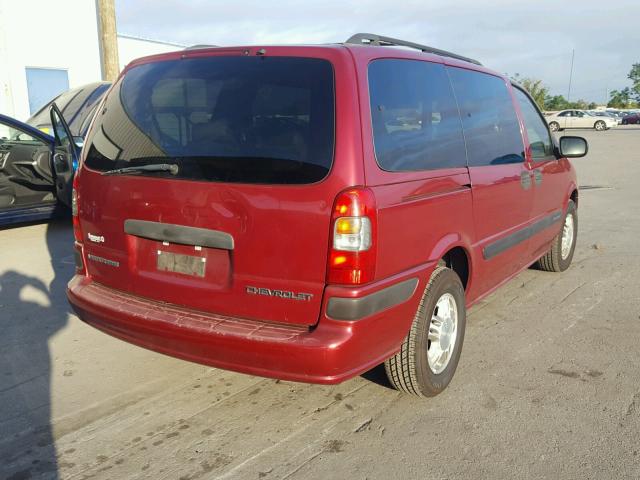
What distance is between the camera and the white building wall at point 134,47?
17469 mm

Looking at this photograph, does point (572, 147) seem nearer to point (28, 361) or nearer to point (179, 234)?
point (179, 234)

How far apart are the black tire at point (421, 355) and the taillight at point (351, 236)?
2.07ft

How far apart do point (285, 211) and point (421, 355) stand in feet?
3.73

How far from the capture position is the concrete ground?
2.81 meters

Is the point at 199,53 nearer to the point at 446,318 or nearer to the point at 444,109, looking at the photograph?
the point at 444,109

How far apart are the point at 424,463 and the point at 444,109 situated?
6.50ft

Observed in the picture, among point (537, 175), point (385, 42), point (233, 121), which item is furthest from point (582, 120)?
point (233, 121)

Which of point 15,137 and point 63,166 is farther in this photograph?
point 15,137

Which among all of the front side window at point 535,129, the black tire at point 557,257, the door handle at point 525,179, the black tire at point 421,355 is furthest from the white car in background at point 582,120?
the black tire at point 421,355

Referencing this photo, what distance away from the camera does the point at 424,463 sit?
282cm

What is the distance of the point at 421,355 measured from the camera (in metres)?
3.25

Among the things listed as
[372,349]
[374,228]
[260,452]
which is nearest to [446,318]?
[372,349]

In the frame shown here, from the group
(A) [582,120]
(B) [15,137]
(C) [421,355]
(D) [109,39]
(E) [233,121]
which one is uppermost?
(D) [109,39]

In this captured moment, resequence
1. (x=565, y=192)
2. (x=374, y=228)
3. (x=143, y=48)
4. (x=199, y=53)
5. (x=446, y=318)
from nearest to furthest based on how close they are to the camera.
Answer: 1. (x=374, y=228)
2. (x=199, y=53)
3. (x=446, y=318)
4. (x=565, y=192)
5. (x=143, y=48)
